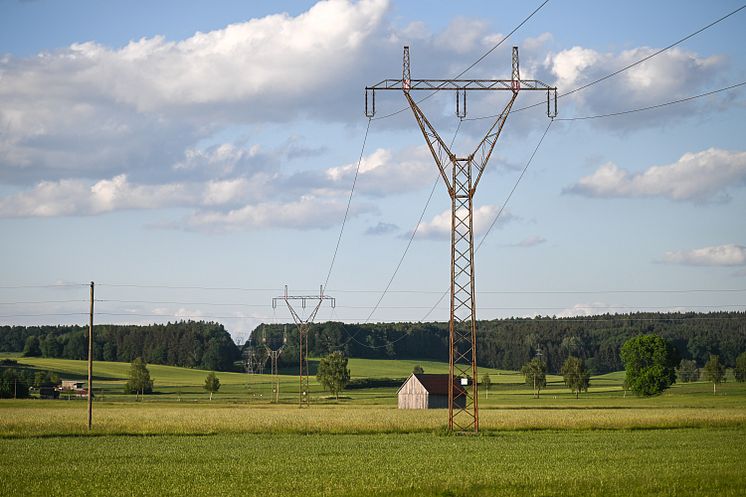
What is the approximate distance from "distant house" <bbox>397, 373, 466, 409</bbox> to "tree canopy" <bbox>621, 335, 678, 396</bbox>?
29.3 meters

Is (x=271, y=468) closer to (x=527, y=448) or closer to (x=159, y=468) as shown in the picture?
(x=159, y=468)

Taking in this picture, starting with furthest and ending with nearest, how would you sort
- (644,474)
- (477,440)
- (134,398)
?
(134,398) → (477,440) → (644,474)

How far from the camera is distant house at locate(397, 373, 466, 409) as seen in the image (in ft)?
330

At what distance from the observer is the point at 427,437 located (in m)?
48.3

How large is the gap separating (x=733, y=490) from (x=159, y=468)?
19.5 metres

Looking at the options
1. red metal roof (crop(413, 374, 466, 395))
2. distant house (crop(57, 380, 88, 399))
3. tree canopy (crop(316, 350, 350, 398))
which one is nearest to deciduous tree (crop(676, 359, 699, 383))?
tree canopy (crop(316, 350, 350, 398))

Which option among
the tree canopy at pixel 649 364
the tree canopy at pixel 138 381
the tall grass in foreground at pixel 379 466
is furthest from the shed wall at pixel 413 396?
the tall grass in foreground at pixel 379 466

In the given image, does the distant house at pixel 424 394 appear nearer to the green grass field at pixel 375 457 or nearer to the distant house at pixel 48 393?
the green grass field at pixel 375 457

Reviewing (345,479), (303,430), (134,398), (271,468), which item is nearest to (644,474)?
(345,479)

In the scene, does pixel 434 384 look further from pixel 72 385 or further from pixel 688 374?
pixel 688 374

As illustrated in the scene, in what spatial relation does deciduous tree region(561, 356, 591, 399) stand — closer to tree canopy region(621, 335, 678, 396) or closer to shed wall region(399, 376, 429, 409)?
tree canopy region(621, 335, 678, 396)

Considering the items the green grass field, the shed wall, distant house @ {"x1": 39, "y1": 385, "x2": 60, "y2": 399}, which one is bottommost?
distant house @ {"x1": 39, "y1": 385, "x2": 60, "y2": 399}

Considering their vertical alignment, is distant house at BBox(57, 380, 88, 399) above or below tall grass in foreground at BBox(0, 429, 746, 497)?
below

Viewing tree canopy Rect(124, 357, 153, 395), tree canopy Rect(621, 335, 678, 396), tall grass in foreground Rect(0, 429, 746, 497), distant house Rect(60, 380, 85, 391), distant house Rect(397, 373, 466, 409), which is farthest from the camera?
distant house Rect(60, 380, 85, 391)
